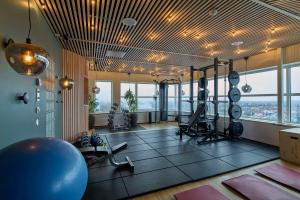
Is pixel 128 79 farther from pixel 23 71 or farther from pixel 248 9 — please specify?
pixel 23 71

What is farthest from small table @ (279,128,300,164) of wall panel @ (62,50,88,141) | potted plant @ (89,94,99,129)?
potted plant @ (89,94,99,129)

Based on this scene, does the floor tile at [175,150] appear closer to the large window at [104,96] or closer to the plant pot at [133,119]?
the plant pot at [133,119]

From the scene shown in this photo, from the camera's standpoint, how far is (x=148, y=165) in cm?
383

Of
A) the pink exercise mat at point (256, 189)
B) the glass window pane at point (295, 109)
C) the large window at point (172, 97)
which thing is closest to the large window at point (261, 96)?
the glass window pane at point (295, 109)

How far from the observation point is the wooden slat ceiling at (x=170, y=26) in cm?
296

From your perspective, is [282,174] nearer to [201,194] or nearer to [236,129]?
[201,194]

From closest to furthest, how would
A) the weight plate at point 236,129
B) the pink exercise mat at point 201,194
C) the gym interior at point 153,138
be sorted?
the gym interior at point 153,138 < the pink exercise mat at point 201,194 < the weight plate at point 236,129

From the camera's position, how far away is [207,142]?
5.77 meters

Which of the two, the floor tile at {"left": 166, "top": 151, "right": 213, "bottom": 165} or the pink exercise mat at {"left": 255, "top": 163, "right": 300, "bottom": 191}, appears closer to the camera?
the pink exercise mat at {"left": 255, "top": 163, "right": 300, "bottom": 191}

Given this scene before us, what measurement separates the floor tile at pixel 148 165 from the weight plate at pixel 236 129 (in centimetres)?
322


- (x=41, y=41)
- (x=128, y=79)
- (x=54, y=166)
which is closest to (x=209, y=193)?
(x=54, y=166)

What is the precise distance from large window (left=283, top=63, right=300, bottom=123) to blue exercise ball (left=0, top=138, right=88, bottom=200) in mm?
6442

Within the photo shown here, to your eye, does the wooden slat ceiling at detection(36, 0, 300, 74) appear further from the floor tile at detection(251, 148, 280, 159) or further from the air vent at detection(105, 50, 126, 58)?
the floor tile at detection(251, 148, 280, 159)

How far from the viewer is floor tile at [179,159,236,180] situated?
334cm
